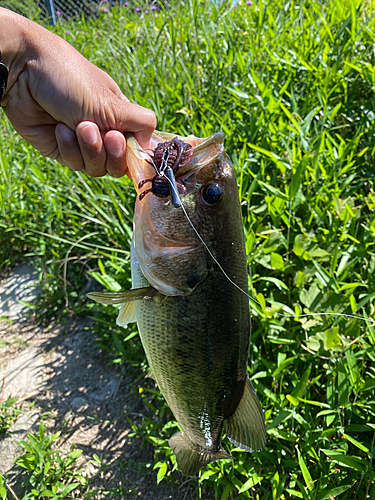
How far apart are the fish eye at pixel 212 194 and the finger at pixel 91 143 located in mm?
542

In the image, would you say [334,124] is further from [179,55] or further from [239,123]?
[179,55]

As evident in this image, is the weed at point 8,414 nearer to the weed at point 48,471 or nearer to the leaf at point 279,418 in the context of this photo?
the weed at point 48,471

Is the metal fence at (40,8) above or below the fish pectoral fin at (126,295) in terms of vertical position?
above

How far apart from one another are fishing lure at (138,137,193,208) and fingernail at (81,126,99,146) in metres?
0.38

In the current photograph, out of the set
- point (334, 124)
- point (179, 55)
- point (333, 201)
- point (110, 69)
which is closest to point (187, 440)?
point (333, 201)

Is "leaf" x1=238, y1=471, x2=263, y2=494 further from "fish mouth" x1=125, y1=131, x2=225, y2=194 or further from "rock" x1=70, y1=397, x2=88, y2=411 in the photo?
"fish mouth" x1=125, y1=131, x2=225, y2=194

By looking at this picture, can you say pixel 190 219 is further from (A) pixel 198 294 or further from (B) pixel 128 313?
(B) pixel 128 313

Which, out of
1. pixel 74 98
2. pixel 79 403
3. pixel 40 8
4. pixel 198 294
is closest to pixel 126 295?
pixel 198 294

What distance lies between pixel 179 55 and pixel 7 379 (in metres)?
3.39

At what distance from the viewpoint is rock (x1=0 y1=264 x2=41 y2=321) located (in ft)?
11.7

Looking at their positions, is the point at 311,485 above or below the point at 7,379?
above

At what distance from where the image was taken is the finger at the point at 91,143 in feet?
5.19

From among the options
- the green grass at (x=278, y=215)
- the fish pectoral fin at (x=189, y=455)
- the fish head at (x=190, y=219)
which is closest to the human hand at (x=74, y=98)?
the fish head at (x=190, y=219)

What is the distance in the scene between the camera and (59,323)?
341 centimetres
